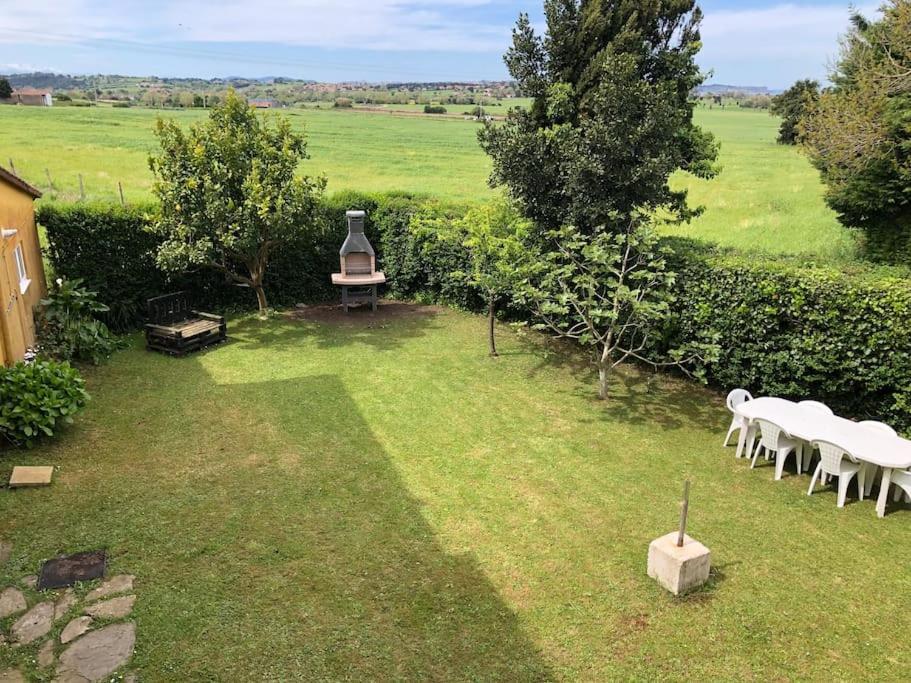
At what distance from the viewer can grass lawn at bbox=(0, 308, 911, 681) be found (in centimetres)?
482

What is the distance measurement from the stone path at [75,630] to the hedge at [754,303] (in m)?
8.03

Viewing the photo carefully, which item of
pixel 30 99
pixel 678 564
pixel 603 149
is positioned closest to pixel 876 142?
pixel 603 149

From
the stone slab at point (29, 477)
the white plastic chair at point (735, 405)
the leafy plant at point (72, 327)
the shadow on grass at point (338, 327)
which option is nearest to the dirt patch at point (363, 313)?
the shadow on grass at point (338, 327)

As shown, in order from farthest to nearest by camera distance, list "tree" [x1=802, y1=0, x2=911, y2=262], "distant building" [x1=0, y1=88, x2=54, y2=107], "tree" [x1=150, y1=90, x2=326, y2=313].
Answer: "distant building" [x1=0, y1=88, x2=54, y2=107]
"tree" [x1=802, y1=0, x2=911, y2=262]
"tree" [x1=150, y1=90, x2=326, y2=313]

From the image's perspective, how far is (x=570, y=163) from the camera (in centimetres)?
997

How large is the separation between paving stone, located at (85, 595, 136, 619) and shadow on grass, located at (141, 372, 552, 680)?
0.52 metres

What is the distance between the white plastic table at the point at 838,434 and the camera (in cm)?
679

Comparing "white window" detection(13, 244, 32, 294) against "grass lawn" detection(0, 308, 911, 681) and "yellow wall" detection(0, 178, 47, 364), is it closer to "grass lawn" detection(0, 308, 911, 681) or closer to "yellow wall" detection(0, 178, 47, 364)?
"yellow wall" detection(0, 178, 47, 364)

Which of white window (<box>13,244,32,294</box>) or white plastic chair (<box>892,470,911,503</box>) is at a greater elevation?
white window (<box>13,244,32,294</box>)

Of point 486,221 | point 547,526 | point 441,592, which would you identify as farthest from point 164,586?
point 486,221

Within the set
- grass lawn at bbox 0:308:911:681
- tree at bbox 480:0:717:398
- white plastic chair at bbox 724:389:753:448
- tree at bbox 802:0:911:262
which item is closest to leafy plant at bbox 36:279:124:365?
grass lawn at bbox 0:308:911:681

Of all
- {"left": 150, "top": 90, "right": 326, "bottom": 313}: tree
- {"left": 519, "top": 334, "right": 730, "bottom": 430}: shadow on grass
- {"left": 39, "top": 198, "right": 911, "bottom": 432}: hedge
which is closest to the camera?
{"left": 39, "top": 198, "right": 911, "bottom": 432}: hedge

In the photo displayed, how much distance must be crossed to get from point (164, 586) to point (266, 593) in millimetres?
930

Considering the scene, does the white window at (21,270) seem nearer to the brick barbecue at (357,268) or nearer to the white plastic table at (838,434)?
the brick barbecue at (357,268)
